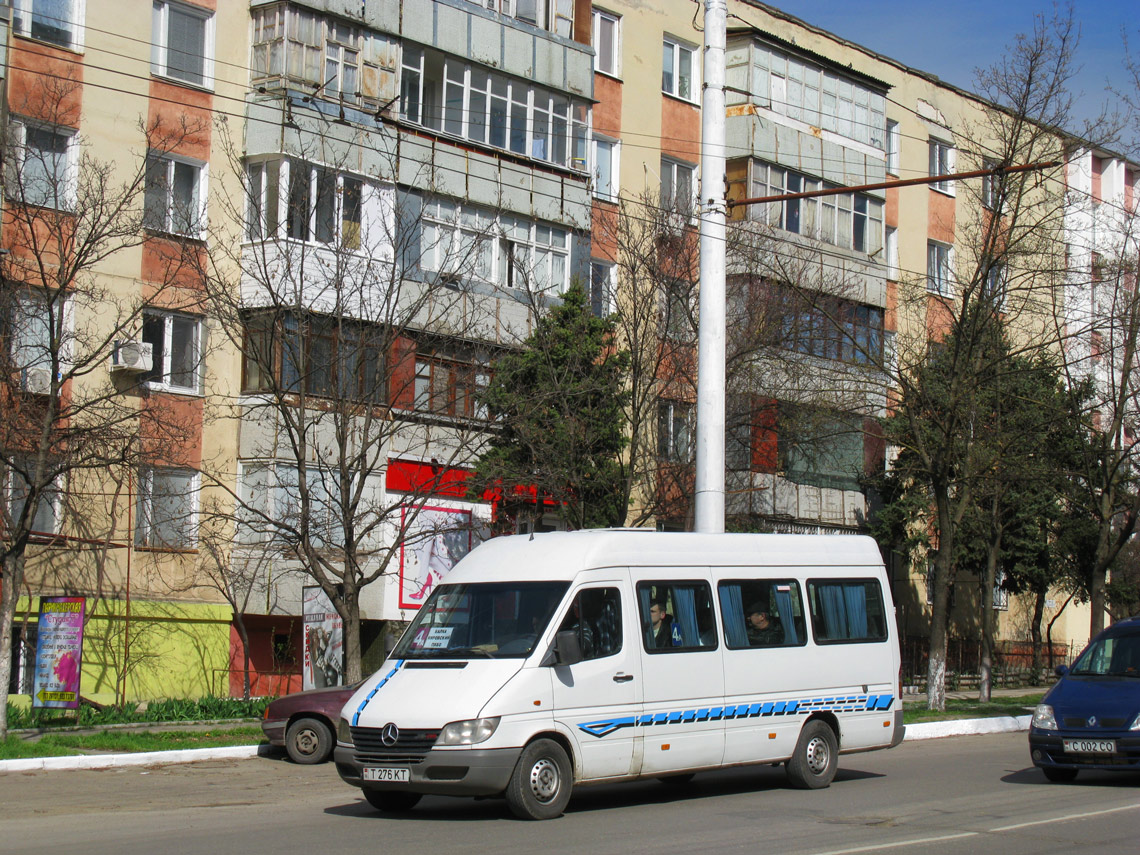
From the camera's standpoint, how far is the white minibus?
10.8 meters

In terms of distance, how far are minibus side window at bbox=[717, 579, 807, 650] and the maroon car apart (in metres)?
5.46

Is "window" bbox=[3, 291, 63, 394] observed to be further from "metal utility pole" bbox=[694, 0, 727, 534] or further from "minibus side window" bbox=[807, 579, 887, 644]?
"minibus side window" bbox=[807, 579, 887, 644]

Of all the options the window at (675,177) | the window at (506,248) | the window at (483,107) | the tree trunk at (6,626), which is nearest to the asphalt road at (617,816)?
the tree trunk at (6,626)

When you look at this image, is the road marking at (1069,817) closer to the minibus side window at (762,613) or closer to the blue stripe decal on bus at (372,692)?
the minibus side window at (762,613)

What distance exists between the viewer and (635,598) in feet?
39.1

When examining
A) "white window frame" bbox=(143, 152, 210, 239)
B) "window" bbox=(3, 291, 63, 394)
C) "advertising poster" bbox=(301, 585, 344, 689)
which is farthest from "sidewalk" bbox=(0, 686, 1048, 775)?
"white window frame" bbox=(143, 152, 210, 239)

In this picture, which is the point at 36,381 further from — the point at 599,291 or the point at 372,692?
the point at 599,291

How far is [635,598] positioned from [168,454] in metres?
11.1

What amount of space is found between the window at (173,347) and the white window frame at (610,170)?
10577mm

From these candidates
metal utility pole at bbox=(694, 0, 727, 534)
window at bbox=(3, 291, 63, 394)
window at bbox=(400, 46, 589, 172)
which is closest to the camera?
window at bbox=(3, 291, 63, 394)

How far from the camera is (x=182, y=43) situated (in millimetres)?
24625

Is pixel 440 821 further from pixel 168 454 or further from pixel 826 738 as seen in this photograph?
pixel 168 454

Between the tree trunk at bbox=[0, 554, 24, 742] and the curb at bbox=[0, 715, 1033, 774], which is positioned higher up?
the tree trunk at bbox=[0, 554, 24, 742]

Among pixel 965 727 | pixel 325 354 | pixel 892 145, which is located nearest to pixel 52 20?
pixel 325 354
